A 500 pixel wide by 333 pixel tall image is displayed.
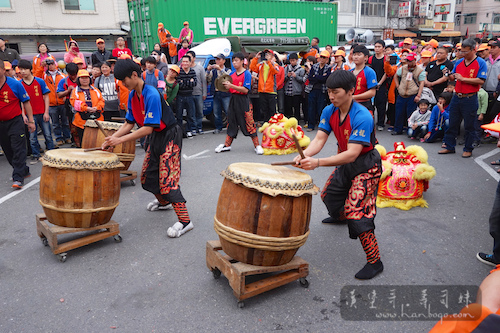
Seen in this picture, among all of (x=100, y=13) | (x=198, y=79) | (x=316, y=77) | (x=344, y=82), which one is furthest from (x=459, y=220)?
(x=100, y=13)

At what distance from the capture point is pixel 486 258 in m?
3.29

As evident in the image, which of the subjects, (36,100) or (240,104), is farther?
(240,104)

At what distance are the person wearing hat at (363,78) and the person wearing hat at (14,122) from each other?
4.81m

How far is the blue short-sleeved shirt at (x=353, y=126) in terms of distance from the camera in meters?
2.86

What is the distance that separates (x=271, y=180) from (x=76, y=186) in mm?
1935

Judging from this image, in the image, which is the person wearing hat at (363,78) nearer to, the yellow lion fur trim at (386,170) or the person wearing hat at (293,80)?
the yellow lion fur trim at (386,170)

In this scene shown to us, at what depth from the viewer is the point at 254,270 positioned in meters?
2.74

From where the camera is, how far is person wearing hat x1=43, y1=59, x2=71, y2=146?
7.55 m

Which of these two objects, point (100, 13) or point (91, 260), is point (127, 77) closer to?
point (91, 260)

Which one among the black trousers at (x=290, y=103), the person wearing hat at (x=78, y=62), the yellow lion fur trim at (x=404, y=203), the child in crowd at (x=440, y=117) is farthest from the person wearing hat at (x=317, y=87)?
the person wearing hat at (x=78, y=62)

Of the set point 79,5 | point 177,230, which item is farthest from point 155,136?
point 79,5

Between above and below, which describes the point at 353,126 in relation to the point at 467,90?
above

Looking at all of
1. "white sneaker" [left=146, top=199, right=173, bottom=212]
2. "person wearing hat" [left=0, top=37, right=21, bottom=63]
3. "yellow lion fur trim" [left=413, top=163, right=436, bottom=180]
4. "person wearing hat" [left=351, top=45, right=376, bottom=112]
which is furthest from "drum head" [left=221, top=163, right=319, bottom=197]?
"person wearing hat" [left=0, top=37, right=21, bottom=63]

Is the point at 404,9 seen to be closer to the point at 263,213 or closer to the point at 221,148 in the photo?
the point at 221,148
